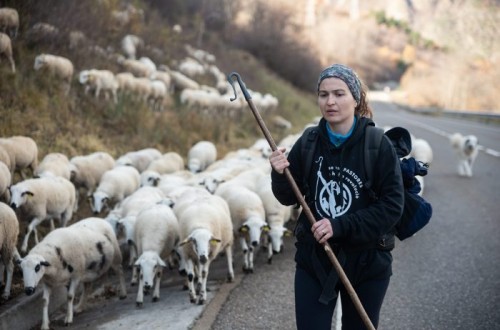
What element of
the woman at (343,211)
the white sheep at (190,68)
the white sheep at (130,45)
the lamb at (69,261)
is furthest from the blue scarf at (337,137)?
the white sheep at (190,68)

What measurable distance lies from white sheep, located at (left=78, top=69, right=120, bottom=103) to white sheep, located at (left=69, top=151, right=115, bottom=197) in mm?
3784

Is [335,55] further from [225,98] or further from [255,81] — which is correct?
[225,98]

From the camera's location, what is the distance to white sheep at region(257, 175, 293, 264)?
282 inches

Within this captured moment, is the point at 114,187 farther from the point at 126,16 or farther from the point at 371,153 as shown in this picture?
the point at 126,16

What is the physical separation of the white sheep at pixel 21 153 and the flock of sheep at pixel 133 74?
3.23m

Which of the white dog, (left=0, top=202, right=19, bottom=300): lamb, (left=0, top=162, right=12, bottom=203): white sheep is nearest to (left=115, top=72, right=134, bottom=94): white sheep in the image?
(left=0, top=162, right=12, bottom=203): white sheep

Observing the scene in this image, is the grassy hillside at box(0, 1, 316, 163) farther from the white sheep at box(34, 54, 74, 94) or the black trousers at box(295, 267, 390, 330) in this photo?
the black trousers at box(295, 267, 390, 330)

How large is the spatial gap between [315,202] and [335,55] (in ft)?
232

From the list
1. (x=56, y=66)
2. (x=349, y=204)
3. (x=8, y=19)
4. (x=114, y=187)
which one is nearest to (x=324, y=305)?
(x=349, y=204)

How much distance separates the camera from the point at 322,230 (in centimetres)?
267

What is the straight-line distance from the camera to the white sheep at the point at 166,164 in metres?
11.3

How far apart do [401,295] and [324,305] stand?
3111mm

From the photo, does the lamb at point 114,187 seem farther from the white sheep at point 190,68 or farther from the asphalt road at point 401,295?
the white sheep at point 190,68

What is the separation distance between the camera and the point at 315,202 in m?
2.88
